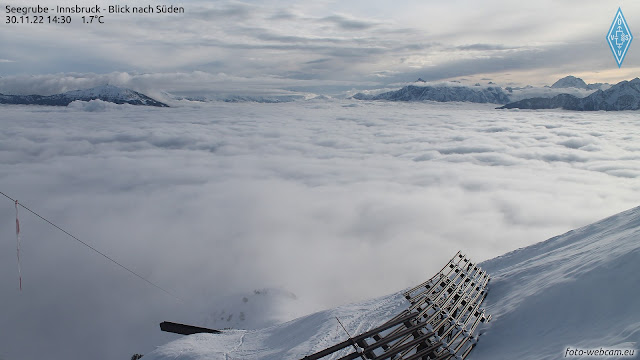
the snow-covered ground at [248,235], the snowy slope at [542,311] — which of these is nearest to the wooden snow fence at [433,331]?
the snowy slope at [542,311]

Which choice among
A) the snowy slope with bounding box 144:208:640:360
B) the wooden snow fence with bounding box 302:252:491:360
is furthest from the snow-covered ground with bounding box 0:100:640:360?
the wooden snow fence with bounding box 302:252:491:360

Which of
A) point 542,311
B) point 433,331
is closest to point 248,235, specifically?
point 542,311

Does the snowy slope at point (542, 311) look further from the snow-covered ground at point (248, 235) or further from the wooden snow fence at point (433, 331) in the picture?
the snow-covered ground at point (248, 235)

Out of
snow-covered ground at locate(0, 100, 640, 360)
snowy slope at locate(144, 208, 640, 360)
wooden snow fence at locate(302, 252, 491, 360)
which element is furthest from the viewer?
snow-covered ground at locate(0, 100, 640, 360)

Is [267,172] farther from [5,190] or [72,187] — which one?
[5,190]

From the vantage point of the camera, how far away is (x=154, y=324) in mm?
79562

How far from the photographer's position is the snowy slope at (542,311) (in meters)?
10.1

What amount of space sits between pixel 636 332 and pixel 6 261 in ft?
447

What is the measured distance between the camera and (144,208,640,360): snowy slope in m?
10.1

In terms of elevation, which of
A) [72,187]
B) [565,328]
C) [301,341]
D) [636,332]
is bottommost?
[72,187]

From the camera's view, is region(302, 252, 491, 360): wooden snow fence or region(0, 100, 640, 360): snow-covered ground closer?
region(302, 252, 491, 360): wooden snow fence

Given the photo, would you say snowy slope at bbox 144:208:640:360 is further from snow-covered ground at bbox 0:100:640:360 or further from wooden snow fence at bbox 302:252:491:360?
snow-covered ground at bbox 0:100:640:360

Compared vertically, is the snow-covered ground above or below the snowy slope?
below

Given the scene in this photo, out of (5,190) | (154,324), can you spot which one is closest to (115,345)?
(154,324)
